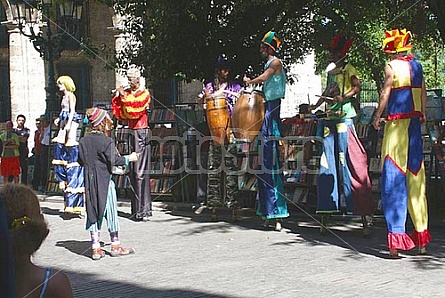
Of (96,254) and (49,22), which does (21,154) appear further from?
(96,254)

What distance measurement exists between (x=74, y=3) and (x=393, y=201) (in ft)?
32.6

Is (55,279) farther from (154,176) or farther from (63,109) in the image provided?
(154,176)

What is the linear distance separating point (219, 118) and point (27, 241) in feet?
25.6

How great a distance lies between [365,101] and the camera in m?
21.6

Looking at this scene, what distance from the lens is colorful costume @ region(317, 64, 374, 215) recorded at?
9.54m

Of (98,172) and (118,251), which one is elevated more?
(98,172)

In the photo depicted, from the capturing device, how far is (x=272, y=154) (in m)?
10.3

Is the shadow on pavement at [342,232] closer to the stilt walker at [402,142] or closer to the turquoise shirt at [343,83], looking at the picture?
the stilt walker at [402,142]

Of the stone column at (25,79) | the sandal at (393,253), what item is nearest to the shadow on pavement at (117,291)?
the sandal at (393,253)

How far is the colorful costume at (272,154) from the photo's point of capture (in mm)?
10195

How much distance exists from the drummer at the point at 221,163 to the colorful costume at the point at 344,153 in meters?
1.91

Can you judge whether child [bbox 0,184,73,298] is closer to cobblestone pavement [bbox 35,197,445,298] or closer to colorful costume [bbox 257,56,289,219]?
cobblestone pavement [bbox 35,197,445,298]

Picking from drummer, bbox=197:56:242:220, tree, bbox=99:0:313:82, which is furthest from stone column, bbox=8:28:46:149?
A: drummer, bbox=197:56:242:220

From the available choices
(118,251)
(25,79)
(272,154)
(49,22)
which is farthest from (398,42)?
(25,79)
